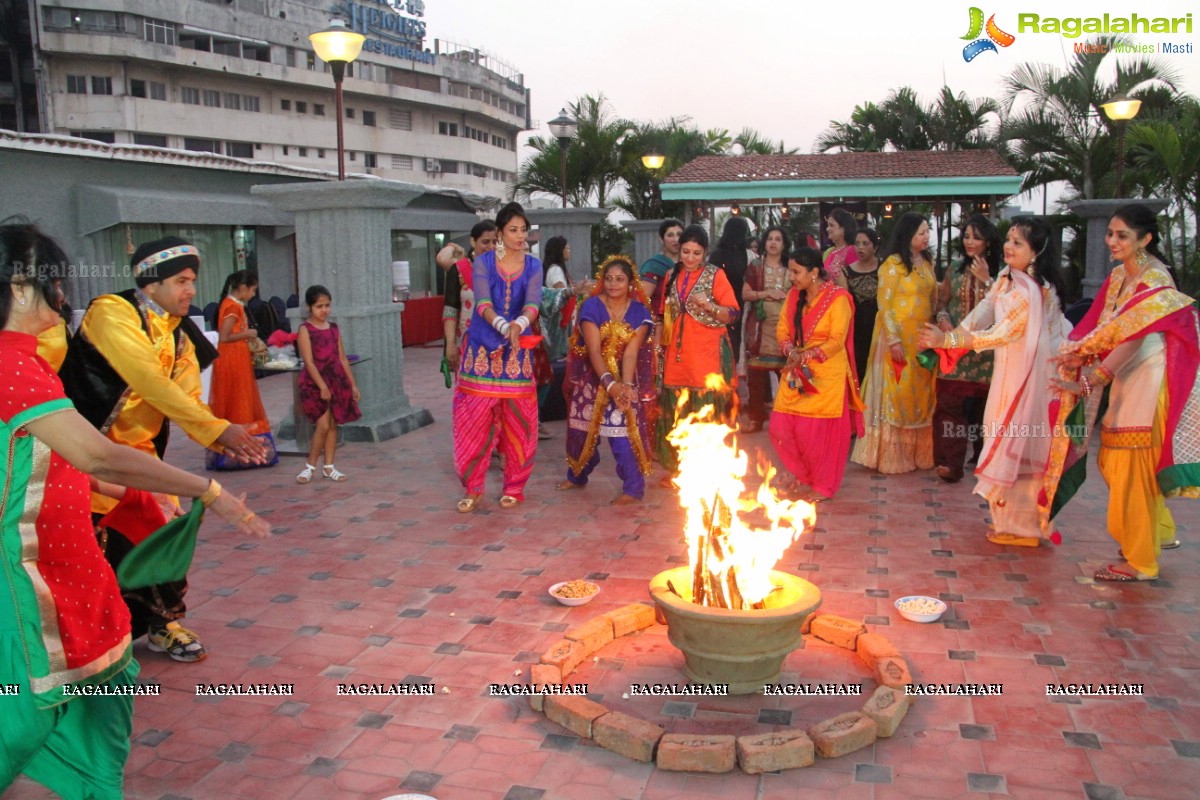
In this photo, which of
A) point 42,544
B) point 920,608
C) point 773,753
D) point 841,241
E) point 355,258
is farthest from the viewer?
point 355,258

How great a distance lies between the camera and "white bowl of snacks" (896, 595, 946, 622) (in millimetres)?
4352

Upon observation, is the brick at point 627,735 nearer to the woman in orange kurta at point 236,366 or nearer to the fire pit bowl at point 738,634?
the fire pit bowl at point 738,634

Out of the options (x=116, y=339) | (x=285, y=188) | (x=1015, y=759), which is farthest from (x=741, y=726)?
(x=285, y=188)

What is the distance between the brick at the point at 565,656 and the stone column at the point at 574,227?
924 centimetres

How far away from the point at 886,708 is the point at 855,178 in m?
13.0

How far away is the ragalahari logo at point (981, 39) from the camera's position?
1501 cm

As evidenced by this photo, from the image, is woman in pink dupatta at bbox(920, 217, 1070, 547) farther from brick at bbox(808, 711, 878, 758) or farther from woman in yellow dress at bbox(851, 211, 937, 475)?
brick at bbox(808, 711, 878, 758)

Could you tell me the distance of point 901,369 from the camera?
275 inches

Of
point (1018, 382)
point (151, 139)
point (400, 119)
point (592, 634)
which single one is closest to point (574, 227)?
point (1018, 382)

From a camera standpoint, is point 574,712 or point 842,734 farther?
point 574,712

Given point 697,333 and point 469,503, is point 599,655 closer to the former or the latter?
point 469,503

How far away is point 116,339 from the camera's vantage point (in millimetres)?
3434

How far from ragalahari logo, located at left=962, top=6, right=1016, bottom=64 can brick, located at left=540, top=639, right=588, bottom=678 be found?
1406 cm

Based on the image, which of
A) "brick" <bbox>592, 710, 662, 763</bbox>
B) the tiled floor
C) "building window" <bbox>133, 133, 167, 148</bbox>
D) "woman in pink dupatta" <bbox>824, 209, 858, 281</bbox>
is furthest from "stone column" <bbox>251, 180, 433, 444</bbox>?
"building window" <bbox>133, 133, 167, 148</bbox>
